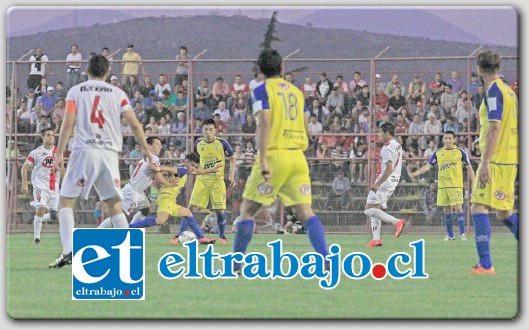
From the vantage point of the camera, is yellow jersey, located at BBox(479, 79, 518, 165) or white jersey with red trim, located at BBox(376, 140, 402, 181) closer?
yellow jersey, located at BBox(479, 79, 518, 165)

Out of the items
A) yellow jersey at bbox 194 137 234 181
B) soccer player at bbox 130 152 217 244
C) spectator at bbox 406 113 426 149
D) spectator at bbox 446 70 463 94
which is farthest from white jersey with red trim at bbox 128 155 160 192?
spectator at bbox 446 70 463 94

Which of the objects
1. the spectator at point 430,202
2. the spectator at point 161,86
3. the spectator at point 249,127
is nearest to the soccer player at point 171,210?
the spectator at point 249,127

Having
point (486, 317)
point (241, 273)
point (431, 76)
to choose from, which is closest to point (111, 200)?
point (241, 273)

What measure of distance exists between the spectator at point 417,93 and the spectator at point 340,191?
243 centimetres

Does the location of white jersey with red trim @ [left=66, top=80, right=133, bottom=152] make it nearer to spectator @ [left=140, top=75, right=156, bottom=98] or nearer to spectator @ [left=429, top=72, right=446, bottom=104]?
spectator @ [left=140, top=75, right=156, bottom=98]

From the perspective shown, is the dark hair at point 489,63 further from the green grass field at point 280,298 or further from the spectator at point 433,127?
the spectator at point 433,127

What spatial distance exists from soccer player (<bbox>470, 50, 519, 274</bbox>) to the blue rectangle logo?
3.99 m

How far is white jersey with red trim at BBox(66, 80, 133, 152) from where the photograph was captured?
11.7 m

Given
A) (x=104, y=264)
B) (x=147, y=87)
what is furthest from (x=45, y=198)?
(x=104, y=264)

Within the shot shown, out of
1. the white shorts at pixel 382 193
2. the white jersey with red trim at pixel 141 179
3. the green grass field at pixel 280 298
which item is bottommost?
the green grass field at pixel 280 298

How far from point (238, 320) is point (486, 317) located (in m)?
2.04

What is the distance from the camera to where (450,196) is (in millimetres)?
22500

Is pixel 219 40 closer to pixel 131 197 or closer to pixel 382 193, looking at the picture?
pixel 382 193

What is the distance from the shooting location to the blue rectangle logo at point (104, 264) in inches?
374
